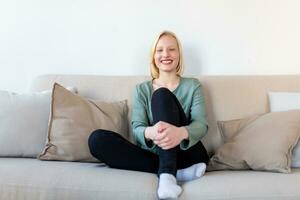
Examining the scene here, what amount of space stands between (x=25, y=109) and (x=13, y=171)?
1.41 feet

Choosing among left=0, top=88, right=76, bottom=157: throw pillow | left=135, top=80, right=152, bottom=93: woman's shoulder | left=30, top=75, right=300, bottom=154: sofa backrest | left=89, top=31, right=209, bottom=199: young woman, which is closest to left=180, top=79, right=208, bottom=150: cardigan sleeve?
left=89, top=31, right=209, bottom=199: young woman

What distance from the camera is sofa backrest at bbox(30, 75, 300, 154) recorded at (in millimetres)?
1969

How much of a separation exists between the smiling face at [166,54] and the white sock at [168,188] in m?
0.69

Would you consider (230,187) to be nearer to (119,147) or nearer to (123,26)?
(119,147)

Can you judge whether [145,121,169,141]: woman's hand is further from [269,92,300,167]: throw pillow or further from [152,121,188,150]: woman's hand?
[269,92,300,167]: throw pillow

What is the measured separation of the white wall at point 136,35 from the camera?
2248mm

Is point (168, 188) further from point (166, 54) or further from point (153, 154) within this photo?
point (166, 54)

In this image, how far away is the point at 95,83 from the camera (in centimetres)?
211

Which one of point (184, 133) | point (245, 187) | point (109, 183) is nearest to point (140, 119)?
point (184, 133)

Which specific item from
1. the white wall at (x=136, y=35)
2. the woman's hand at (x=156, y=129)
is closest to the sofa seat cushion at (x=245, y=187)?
the woman's hand at (x=156, y=129)

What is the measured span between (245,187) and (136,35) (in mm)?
1215


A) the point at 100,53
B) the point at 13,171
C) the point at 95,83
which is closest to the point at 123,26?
the point at 100,53

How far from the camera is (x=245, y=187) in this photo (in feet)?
4.59

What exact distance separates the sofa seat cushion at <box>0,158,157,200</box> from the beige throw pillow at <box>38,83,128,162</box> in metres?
0.23
